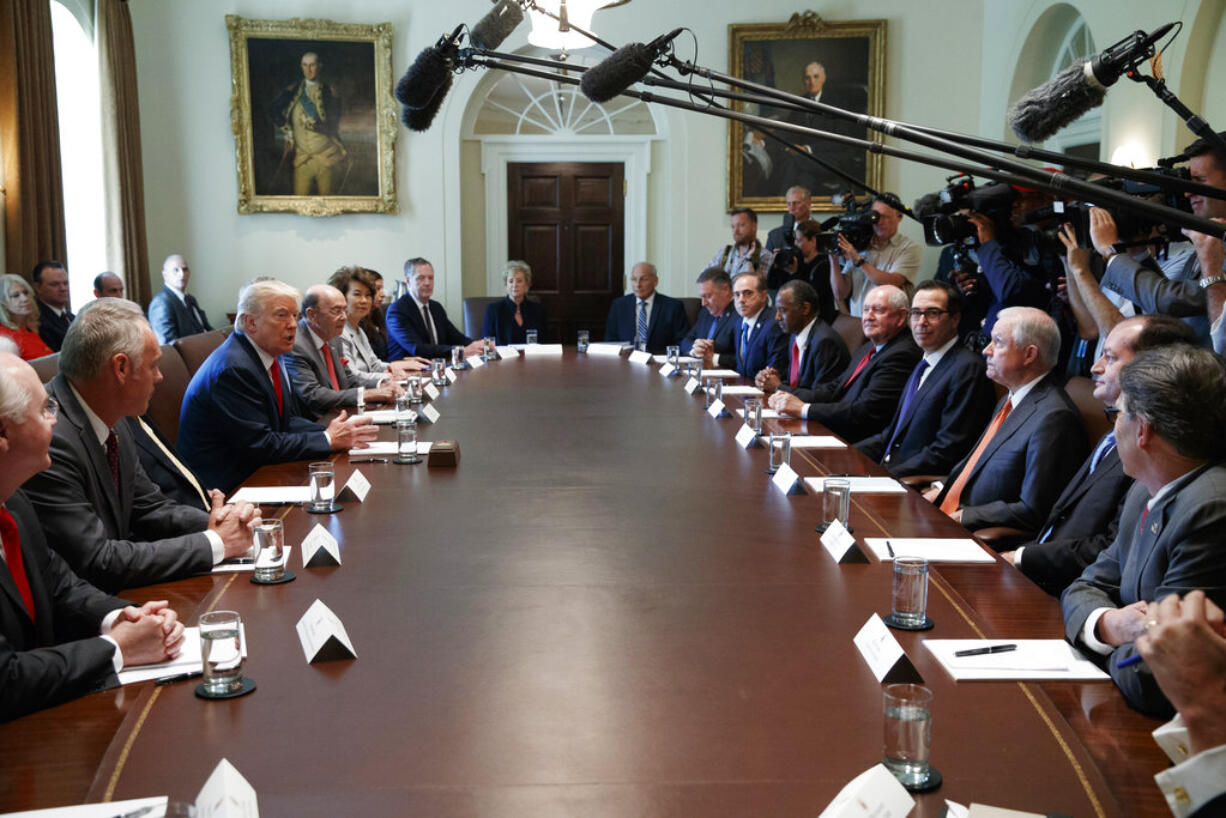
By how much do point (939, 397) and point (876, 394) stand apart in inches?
30.6

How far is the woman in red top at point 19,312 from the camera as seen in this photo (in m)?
6.99

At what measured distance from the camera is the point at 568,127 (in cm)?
1066

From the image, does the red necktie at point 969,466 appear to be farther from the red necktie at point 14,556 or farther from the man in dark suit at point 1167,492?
the red necktie at point 14,556

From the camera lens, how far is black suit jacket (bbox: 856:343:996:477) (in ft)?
14.4

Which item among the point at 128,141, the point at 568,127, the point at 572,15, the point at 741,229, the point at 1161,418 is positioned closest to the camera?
the point at 1161,418

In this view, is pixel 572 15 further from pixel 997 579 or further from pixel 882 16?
pixel 882 16

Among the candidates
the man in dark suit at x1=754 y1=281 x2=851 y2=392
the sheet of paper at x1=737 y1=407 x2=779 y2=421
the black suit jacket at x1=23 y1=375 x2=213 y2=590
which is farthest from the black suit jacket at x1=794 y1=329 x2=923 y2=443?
the black suit jacket at x1=23 y1=375 x2=213 y2=590

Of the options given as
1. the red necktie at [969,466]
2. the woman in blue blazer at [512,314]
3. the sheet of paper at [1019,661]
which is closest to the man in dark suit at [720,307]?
the woman in blue blazer at [512,314]

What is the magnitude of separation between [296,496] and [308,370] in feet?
7.57

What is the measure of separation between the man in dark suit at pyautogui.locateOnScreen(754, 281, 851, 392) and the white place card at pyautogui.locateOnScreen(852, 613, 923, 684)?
13.4 ft

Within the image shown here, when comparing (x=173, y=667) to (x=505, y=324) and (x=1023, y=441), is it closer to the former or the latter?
(x=1023, y=441)

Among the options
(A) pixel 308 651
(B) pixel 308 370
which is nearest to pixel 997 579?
(A) pixel 308 651

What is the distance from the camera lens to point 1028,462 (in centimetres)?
351

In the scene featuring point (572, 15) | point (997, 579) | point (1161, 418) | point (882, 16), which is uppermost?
point (882, 16)
